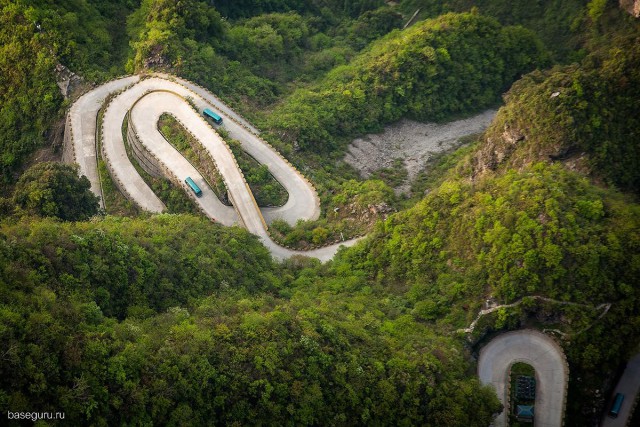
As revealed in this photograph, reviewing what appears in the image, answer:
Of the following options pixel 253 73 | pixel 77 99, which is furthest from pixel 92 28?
pixel 253 73

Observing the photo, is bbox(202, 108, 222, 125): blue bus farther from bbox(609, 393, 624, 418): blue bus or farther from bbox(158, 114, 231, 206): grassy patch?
bbox(609, 393, 624, 418): blue bus

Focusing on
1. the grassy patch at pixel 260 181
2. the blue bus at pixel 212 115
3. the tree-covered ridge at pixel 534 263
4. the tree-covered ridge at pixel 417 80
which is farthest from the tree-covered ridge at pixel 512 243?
the blue bus at pixel 212 115

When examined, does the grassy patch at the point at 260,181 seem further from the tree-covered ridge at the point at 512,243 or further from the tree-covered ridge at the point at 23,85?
the tree-covered ridge at the point at 23,85

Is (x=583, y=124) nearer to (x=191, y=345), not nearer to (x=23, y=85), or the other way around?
(x=191, y=345)

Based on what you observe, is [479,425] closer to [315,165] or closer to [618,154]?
[618,154]

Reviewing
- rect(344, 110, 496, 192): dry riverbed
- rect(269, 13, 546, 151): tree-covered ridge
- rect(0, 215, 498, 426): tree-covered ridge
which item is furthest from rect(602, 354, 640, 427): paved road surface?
rect(269, 13, 546, 151): tree-covered ridge
